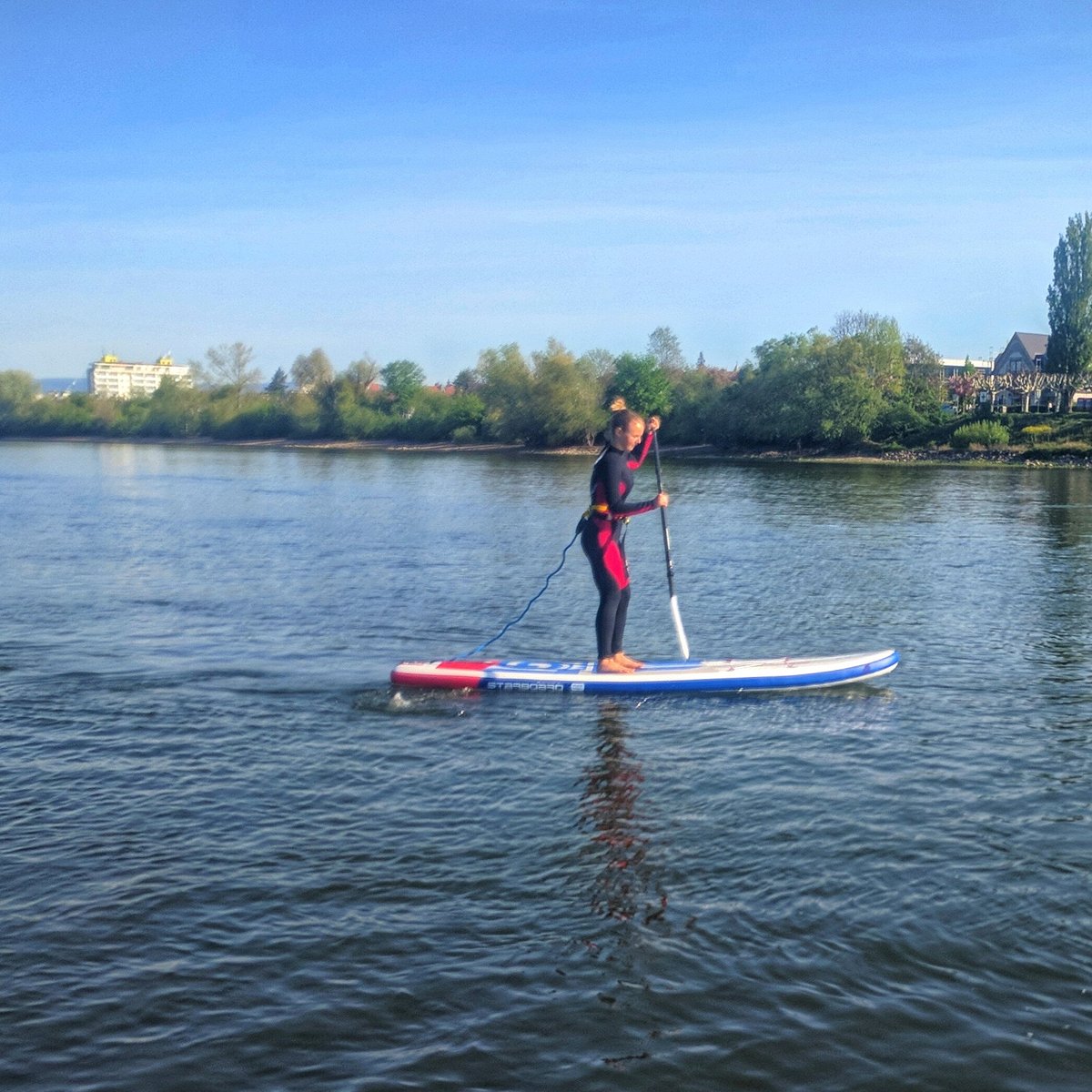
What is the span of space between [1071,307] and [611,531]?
10009cm

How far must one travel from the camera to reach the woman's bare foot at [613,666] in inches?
566

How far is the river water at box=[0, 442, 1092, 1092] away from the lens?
6.71 metres

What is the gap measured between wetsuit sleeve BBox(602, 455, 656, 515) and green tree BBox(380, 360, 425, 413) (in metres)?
138

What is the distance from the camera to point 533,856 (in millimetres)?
9273

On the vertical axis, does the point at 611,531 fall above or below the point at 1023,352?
below

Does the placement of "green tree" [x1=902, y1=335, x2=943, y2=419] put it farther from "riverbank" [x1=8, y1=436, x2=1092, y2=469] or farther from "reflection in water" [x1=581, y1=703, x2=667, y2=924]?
"reflection in water" [x1=581, y1=703, x2=667, y2=924]

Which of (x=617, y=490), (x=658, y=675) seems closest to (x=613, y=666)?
(x=658, y=675)

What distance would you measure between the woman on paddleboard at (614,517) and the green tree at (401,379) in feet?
450

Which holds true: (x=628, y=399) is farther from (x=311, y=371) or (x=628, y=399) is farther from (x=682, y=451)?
(x=311, y=371)

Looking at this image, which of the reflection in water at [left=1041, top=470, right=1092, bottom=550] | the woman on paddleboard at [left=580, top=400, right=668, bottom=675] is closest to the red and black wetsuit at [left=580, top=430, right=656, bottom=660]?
the woman on paddleboard at [left=580, top=400, right=668, bottom=675]

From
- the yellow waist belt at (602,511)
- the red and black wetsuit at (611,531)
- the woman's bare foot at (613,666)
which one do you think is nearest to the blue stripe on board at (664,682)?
the woman's bare foot at (613,666)

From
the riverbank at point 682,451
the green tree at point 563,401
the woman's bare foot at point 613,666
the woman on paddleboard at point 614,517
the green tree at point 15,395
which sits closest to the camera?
the woman on paddleboard at point 614,517

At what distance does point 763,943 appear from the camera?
25.7 feet

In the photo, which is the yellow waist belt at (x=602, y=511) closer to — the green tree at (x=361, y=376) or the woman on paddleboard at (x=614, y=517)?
the woman on paddleboard at (x=614, y=517)
